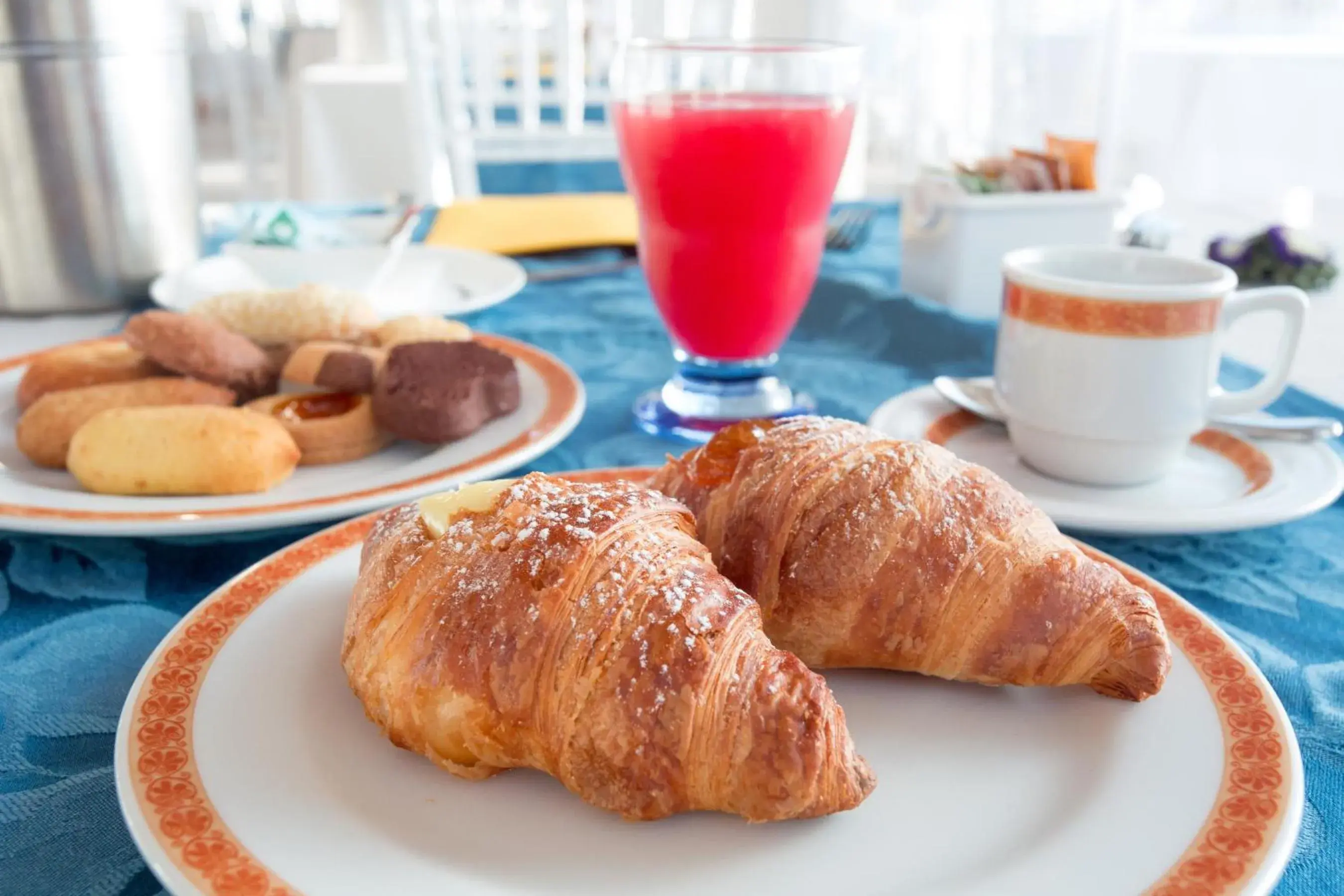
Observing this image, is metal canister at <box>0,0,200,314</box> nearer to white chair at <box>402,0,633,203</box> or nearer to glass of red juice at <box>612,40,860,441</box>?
glass of red juice at <box>612,40,860,441</box>

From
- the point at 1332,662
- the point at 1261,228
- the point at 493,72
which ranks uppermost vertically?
the point at 493,72

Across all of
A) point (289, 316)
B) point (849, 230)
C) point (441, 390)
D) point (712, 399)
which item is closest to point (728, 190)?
point (712, 399)

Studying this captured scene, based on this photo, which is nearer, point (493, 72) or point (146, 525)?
point (146, 525)

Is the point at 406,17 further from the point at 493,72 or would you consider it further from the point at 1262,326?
the point at 1262,326

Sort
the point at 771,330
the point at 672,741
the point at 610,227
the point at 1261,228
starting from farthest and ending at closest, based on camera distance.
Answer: the point at 610,227 < the point at 1261,228 < the point at 771,330 < the point at 672,741

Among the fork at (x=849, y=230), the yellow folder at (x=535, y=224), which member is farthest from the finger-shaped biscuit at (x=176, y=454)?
the fork at (x=849, y=230)

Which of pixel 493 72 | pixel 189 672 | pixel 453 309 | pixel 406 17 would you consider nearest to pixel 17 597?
pixel 189 672

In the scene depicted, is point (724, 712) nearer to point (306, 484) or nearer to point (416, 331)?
point (306, 484)
